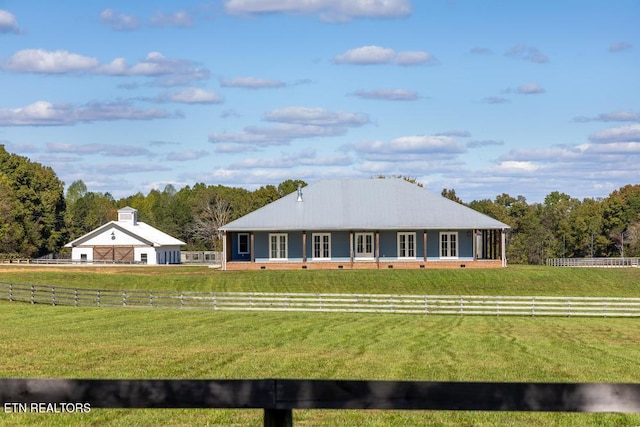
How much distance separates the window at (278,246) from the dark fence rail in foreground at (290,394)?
62.6m

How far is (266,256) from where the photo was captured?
69250 mm

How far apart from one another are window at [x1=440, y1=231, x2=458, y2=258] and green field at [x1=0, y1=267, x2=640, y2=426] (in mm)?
26490

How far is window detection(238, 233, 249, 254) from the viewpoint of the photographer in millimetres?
71250

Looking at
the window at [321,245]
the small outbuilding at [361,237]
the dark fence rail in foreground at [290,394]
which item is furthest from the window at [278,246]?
the dark fence rail in foreground at [290,394]

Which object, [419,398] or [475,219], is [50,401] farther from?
[475,219]

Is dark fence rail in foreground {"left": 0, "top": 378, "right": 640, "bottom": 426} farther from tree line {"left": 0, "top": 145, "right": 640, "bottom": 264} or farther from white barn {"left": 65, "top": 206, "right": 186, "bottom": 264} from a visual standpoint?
tree line {"left": 0, "top": 145, "right": 640, "bottom": 264}

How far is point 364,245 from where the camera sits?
227 feet

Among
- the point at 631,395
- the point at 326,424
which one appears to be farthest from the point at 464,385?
the point at 326,424

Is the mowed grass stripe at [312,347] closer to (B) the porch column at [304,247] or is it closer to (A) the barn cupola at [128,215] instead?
(B) the porch column at [304,247]

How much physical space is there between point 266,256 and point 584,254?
68.2 metres

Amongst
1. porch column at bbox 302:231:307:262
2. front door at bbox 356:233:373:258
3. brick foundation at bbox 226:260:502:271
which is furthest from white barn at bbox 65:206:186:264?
front door at bbox 356:233:373:258

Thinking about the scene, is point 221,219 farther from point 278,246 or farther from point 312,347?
point 312,347

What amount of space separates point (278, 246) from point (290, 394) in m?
62.8

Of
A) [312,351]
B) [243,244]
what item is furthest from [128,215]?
[312,351]
